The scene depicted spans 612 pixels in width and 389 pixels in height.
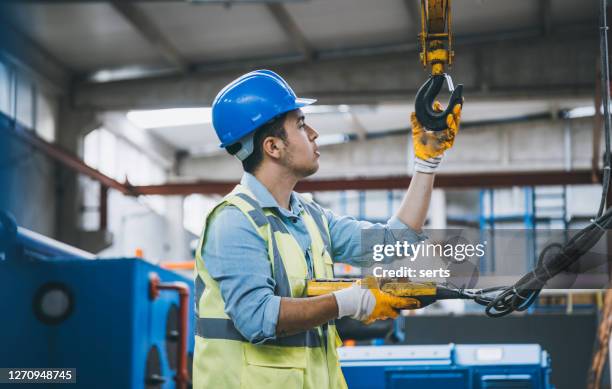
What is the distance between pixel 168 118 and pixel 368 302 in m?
13.0

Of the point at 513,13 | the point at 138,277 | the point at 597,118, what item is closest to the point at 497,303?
the point at 138,277

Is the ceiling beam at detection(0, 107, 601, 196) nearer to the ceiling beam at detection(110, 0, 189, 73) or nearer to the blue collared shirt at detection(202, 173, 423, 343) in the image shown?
the ceiling beam at detection(110, 0, 189, 73)

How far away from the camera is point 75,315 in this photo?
3.61 m

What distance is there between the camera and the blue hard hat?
258 centimetres

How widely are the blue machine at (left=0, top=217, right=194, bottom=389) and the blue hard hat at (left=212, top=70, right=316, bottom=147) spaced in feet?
3.97

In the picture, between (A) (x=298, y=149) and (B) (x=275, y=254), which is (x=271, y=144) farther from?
(B) (x=275, y=254)

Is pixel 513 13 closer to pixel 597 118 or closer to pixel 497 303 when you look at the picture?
pixel 597 118

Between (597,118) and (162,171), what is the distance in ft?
33.7

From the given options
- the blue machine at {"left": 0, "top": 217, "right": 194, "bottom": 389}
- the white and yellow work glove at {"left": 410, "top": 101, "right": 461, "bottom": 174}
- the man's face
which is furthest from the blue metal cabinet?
the white and yellow work glove at {"left": 410, "top": 101, "right": 461, "bottom": 174}

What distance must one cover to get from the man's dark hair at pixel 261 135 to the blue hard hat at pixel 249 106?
30 millimetres

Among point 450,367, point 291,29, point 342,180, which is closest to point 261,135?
point 450,367

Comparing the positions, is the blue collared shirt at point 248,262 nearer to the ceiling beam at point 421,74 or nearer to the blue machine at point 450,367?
the blue machine at point 450,367

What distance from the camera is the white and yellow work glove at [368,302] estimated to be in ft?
7.18

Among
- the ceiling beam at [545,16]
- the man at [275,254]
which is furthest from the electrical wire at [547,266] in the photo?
the ceiling beam at [545,16]
